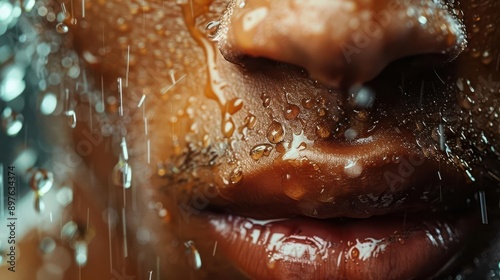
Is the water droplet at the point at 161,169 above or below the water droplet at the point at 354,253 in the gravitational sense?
above

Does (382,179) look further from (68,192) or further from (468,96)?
(68,192)

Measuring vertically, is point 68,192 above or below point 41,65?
below

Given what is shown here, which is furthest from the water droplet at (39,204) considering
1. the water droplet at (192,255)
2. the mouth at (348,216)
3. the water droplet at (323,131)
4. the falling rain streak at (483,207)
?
the falling rain streak at (483,207)

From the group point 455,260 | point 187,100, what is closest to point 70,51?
point 187,100

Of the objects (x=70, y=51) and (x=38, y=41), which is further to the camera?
(x=38, y=41)

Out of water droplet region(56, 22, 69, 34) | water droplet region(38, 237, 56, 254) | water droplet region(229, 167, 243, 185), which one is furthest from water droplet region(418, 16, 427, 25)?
water droplet region(38, 237, 56, 254)

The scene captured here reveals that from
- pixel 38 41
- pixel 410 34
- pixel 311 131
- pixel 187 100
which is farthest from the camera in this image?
pixel 38 41

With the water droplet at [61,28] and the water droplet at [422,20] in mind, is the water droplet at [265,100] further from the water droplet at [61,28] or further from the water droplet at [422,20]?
the water droplet at [61,28]
